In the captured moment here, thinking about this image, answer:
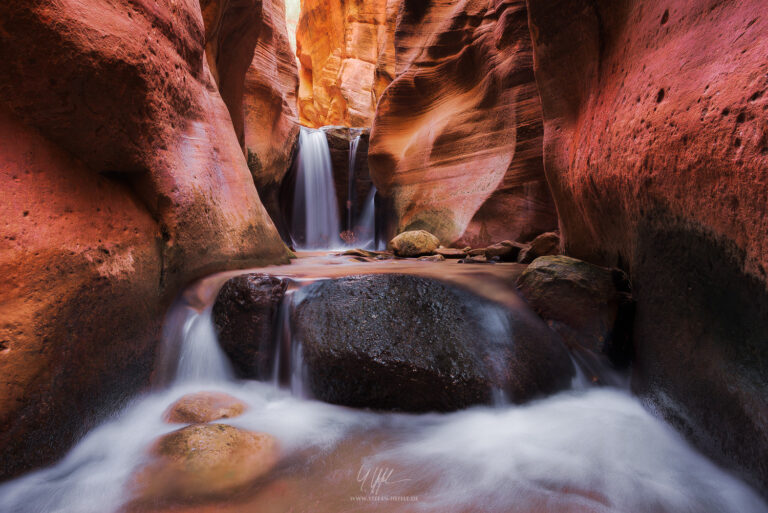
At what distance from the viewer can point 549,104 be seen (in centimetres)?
371

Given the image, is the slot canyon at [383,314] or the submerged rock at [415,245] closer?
the slot canyon at [383,314]

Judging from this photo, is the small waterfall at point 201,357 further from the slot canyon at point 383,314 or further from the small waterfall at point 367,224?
the small waterfall at point 367,224

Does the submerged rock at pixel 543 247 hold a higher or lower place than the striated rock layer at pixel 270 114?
lower

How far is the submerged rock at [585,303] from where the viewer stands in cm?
249

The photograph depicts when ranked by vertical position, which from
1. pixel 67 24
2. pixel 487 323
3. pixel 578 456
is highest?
pixel 67 24

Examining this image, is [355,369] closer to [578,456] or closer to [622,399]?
[578,456]

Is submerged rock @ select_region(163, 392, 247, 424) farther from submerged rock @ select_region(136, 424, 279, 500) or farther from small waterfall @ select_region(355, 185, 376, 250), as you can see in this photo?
small waterfall @ select_region(355, 185, 376, 250)

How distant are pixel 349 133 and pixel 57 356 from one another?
11.3 meters

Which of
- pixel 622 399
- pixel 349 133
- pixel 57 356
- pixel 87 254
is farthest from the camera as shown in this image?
pixel 349 133

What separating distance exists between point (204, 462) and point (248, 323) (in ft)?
3.58

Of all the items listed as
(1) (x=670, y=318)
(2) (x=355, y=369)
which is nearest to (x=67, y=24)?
(2) (x=355, y=369)

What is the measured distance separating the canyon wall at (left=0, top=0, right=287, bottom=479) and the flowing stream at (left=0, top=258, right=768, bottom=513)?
208mm

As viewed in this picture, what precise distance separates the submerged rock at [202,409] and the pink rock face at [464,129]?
525 centimetres

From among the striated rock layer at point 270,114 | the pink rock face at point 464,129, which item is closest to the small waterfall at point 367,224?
the pink rock face at point 464,129
